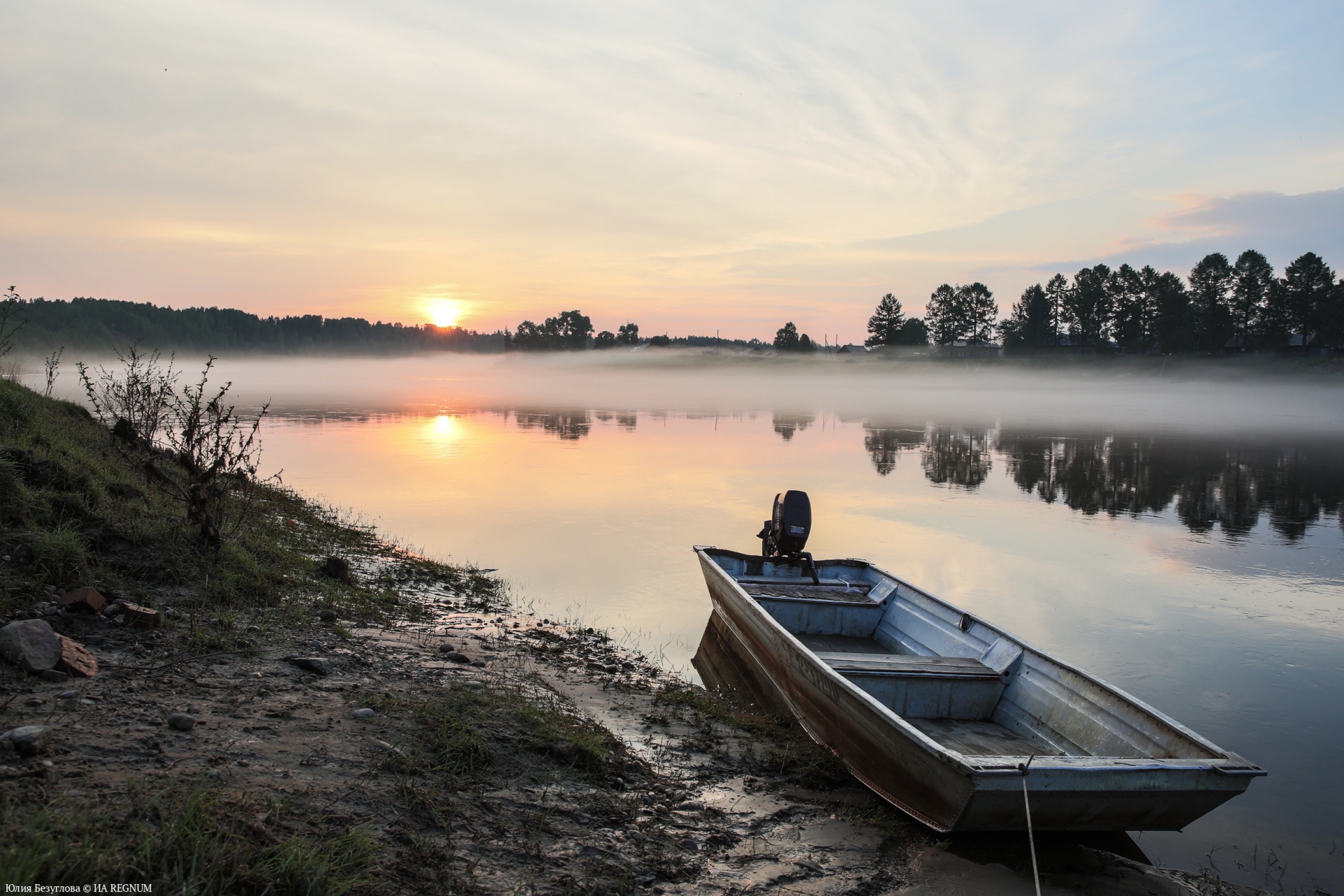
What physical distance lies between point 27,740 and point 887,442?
3227 cm

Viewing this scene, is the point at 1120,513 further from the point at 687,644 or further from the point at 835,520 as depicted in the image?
the point at 687,644

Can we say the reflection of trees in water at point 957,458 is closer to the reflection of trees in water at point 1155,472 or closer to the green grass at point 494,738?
the reflection of trees in water at point 1155,472

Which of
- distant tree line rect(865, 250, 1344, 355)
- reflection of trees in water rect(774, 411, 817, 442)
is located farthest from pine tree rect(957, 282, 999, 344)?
reflection of trees in water rect(774, 411, 817, 442)

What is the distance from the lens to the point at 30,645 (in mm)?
4527

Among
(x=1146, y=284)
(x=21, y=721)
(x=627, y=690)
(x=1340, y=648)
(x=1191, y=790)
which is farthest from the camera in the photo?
(x=1146, y=284)

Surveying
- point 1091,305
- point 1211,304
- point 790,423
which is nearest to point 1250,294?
point 1211,304

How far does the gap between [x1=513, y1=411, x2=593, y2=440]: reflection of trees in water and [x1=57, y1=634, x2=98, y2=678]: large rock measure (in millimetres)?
27790

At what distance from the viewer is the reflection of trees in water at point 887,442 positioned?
26.6m

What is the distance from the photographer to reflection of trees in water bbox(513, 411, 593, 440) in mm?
35500

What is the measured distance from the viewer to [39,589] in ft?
18.7

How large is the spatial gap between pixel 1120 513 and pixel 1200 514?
5.91 ft

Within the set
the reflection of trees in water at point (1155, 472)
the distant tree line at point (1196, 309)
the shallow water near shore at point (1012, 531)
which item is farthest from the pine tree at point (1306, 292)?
the reflection of trees in water at point (1155, 472)

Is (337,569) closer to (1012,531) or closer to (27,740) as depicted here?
(27,740)

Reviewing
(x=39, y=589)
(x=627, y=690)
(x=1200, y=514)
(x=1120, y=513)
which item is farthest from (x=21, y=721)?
(x=1200, y=514)
